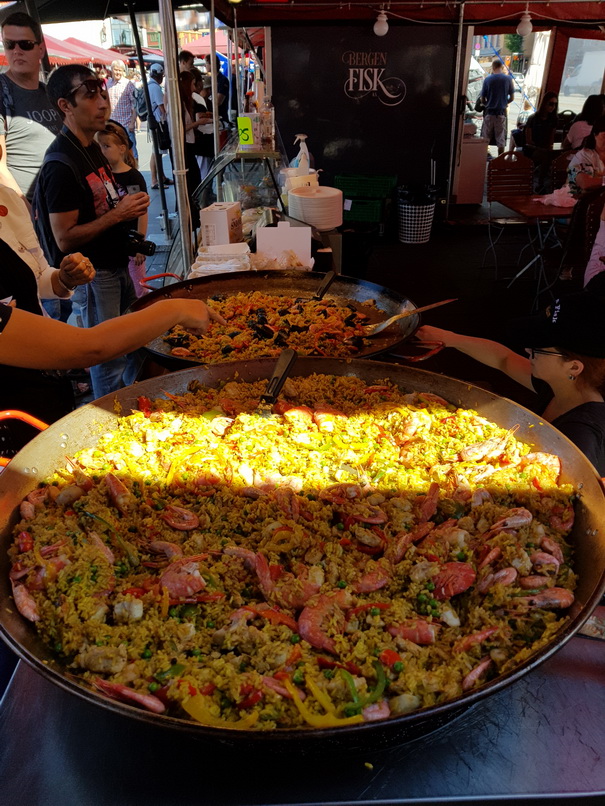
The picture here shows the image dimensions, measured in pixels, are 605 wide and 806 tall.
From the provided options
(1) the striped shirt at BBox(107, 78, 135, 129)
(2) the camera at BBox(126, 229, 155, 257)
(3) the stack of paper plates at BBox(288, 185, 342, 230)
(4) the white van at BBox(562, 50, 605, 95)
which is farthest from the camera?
(4) the white van at BBox(562, 50, 605, 95)

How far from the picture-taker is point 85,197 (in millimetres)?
4113

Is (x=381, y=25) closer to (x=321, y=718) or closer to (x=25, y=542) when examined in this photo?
(x=25, y=542)

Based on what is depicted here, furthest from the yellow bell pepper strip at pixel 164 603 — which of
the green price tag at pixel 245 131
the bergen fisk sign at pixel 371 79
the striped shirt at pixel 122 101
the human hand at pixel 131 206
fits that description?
the striped shirt at pixel 122 101

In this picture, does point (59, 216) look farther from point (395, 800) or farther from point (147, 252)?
point (395, 800)

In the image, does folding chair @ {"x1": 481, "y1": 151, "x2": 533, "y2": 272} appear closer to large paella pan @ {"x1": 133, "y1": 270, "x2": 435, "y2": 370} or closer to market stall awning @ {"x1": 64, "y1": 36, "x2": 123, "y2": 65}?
large paella pan @ {"x1": 133, "y1": 270, "x2": 435, "y2": 370}

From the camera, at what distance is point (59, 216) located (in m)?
4.00

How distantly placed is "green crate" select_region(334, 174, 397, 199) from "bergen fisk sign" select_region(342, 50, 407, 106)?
1417 millimetres

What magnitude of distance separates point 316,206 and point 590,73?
14.2 m

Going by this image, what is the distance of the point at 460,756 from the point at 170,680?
0.68 m

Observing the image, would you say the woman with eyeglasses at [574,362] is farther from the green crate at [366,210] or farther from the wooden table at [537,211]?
the green crate at [366,210]

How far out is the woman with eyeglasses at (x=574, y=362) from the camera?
210 cm

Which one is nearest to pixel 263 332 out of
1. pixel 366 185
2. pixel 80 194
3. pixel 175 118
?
pixel 175 118

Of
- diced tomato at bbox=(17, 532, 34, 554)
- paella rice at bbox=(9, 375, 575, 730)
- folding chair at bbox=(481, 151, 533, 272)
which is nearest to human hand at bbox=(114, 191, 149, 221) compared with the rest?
paella rice at bbox=(9, 375, 575, 730)

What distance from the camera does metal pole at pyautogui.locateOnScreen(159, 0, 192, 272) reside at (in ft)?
10.9
